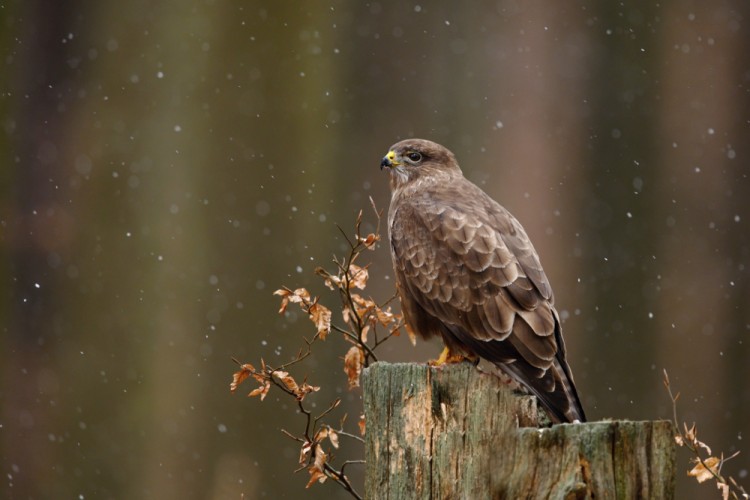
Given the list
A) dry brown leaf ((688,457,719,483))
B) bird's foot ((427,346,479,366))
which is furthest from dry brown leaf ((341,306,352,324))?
dry brown leaf ((688,457,719,483))

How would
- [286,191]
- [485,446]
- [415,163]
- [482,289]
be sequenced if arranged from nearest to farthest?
[485,446], [482,289], [415,163], [286,191]

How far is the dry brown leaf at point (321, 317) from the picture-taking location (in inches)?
155

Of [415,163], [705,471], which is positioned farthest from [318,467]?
[415,163]

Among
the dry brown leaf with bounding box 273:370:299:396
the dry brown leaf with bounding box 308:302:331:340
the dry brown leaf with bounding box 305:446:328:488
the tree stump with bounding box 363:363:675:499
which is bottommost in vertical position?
the tree stump with bounding box 363:363:675:499

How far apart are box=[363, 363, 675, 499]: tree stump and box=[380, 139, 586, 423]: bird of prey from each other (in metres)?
0.45

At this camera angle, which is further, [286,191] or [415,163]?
[286,191]

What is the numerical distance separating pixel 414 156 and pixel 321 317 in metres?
1.24

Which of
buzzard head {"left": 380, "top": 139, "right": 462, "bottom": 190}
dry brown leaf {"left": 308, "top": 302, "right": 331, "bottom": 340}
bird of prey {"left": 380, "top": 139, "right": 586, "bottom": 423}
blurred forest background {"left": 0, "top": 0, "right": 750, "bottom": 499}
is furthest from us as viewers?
blurred forest background {"left": 0, "top": 0, "right": 750, "bottom": 499}

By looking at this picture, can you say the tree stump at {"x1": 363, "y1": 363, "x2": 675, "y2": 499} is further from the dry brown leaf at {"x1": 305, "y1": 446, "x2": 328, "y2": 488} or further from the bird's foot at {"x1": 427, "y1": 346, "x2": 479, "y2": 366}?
the bird's foot at {"x1": 427, "y1": 346, "x2": 479, "y2": 366}

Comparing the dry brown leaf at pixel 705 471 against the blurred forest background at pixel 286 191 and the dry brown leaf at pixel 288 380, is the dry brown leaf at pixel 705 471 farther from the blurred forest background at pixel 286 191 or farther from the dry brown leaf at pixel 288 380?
the blurred forest background at pixel 286 191

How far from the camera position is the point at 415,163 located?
4.88 metres

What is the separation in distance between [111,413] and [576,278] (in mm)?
2897

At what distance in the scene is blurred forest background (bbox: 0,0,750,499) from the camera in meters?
6.05

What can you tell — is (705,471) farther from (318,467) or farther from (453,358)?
(318,467)
